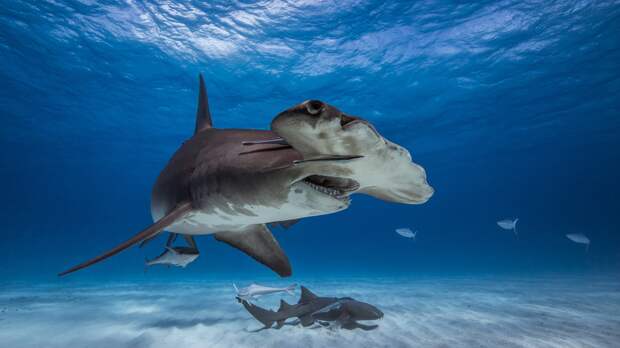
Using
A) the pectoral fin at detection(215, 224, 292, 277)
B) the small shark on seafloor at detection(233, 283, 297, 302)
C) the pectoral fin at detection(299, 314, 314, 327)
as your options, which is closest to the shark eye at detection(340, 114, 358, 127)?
the pectoral fin at detection(215, 224, 292, 277)

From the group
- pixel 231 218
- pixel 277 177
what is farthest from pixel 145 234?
pixel 277 177

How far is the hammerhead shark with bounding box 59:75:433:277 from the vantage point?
1.57 meters

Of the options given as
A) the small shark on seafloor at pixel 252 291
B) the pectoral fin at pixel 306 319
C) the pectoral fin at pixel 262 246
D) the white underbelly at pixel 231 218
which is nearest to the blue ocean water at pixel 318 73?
the pectoral fin at pixel 306 319

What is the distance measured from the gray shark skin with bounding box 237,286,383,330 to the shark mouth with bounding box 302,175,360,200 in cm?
312

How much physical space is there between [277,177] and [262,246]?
1.81 m

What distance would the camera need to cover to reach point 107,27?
45.9ft

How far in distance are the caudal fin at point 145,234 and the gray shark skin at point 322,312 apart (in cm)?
250

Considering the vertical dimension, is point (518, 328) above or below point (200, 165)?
below

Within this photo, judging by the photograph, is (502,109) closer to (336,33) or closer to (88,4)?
(336,33)

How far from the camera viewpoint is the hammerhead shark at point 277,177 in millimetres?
1573

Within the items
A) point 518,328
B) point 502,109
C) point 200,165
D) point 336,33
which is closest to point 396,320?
point 518,328

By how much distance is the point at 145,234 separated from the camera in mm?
2490

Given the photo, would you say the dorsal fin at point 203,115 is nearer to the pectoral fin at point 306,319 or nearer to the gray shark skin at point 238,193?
the gray shark skin at point 238,193

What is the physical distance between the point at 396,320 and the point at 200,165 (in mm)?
5310
